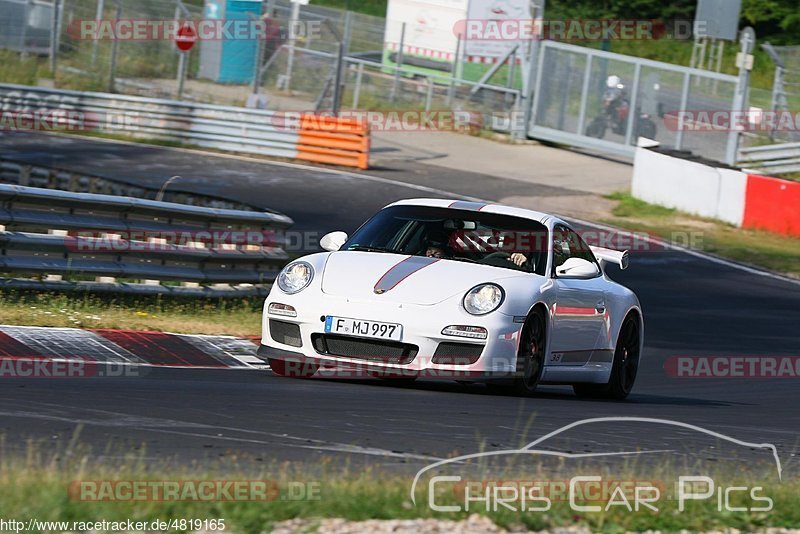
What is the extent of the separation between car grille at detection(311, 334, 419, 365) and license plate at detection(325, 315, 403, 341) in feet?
0.15

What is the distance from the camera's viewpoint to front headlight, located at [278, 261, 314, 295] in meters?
8.53

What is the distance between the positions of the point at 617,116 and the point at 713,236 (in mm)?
8247

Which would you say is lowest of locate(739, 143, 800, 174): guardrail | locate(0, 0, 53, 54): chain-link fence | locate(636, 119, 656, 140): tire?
locate(739, 143, 800, 174): guardrail

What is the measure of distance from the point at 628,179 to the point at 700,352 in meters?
15.1

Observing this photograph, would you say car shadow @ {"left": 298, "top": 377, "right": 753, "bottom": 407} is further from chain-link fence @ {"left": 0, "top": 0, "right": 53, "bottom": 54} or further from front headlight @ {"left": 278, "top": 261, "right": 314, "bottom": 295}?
chain-link fence @ {"left": 0, "top": 0, "right": 53, "bottom": 54}

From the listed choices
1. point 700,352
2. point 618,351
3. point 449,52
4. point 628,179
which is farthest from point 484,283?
point 449,52

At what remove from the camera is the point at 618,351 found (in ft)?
33.1

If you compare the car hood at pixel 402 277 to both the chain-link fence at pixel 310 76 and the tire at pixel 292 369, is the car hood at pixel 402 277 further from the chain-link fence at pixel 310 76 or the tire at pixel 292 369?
the chain-link fence at pixel 310 76

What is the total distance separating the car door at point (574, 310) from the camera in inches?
359

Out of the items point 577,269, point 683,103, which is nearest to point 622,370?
point 577,269

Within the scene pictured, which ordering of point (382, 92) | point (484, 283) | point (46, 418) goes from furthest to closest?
point (382, 92) < point (484, 283) < point (46, 418)

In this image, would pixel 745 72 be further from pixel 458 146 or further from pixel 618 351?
pixel 618 351

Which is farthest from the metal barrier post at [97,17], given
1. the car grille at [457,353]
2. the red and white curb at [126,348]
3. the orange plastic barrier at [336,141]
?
the car grille at [457,353]

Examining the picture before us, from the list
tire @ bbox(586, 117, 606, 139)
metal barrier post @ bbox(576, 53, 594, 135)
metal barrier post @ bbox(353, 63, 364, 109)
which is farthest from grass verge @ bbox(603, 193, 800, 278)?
metal barrier post @ bbox(353, 63, 364, 109)
